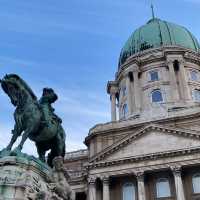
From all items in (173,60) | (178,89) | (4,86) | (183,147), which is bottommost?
(4,86)

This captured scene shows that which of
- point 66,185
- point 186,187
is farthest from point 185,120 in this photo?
point 66,185

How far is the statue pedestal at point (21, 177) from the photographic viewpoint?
6.12m

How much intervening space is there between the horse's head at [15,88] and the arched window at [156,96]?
4272 cm

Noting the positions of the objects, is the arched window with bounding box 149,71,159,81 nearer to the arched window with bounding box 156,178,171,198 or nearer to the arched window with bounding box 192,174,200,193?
the arched window with bounding box 156,178,171,198

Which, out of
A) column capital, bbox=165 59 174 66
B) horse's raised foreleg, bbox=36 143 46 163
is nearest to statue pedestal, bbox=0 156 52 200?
horse's raised foreleg, bbox=36 143 46 163

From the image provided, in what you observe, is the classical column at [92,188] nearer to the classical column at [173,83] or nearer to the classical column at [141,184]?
the classical column at [141,184]

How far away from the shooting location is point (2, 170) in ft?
21.2

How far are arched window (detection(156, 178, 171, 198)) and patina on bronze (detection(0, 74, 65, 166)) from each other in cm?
2812

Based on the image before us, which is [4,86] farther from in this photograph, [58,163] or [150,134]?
[150,134]

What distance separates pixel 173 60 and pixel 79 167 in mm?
20211

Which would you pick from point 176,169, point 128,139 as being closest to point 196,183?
point 176,169

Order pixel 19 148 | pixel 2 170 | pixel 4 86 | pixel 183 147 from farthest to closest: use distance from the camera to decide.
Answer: pixel 183 147 → pixel 4 86 → pixel 19 148 → pixel 2 170

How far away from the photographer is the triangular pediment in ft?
113

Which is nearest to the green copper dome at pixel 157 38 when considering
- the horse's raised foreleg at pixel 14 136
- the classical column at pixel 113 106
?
the classical column at pixel 113 106
